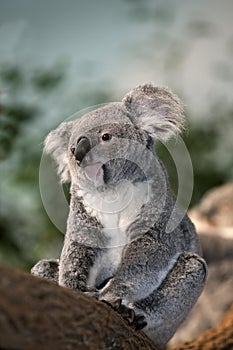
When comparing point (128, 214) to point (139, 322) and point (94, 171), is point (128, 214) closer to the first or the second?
point (94, 171)

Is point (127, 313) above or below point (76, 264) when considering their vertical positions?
below

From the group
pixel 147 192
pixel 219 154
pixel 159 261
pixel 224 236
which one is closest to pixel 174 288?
pixel 159 261

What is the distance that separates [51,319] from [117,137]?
80 cm

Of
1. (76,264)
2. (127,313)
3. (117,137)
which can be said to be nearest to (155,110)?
(117,137)

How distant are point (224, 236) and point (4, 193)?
2.31 meters

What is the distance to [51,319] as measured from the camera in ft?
4.95

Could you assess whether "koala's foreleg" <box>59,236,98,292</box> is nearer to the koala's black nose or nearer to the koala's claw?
the koala's claw

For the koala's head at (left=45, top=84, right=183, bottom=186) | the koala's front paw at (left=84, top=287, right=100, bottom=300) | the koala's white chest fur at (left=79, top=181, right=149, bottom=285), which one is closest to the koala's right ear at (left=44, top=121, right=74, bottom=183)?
the koala's head at (left=45, top=84, right=183, bottom=186)

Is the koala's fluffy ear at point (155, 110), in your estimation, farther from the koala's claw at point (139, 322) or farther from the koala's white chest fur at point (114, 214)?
the koala's claw at point (139, 322)

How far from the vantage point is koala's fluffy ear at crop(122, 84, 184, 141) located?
2.32m

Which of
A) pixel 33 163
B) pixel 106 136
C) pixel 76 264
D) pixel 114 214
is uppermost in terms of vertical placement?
pixel 33 163

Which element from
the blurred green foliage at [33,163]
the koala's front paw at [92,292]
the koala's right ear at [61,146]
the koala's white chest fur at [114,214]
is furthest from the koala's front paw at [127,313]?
the blurred green foliage at [33,163]

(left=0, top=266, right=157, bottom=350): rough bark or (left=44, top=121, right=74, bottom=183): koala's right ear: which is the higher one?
(left=44, top=121, right=74, bottom=183): koala's right ear

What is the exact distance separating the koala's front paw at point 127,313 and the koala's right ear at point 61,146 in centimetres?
56
